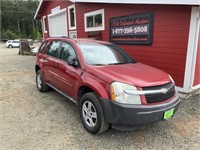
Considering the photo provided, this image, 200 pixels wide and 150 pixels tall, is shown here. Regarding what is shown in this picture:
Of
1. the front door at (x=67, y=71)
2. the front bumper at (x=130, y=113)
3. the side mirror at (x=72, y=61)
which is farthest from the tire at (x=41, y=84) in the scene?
the front bumper at (x=130, y=113)

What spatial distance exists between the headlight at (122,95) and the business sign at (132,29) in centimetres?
388

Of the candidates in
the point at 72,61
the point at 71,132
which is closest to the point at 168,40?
the point at 72,61

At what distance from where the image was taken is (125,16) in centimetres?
701

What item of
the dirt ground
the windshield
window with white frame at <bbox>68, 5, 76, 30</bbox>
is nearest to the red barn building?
the dirt ground

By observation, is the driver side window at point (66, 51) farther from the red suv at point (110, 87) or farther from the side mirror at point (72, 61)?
the side mirror at point (72, 61)

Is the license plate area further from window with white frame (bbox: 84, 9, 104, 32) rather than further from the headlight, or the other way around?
window with white frame (bbox: 84, 9, 104, 32)

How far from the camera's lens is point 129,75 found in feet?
10.3

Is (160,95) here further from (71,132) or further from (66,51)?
(66,51)

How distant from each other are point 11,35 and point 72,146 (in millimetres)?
59815

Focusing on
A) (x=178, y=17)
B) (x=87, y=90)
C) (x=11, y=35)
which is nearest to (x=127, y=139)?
(x=87, y=90)

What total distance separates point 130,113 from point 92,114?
0.81 metres

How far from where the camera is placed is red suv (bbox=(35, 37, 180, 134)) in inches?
111

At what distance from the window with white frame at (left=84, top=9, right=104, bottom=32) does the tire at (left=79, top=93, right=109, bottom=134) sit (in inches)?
222

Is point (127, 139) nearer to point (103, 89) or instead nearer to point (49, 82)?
point (103, 89)
